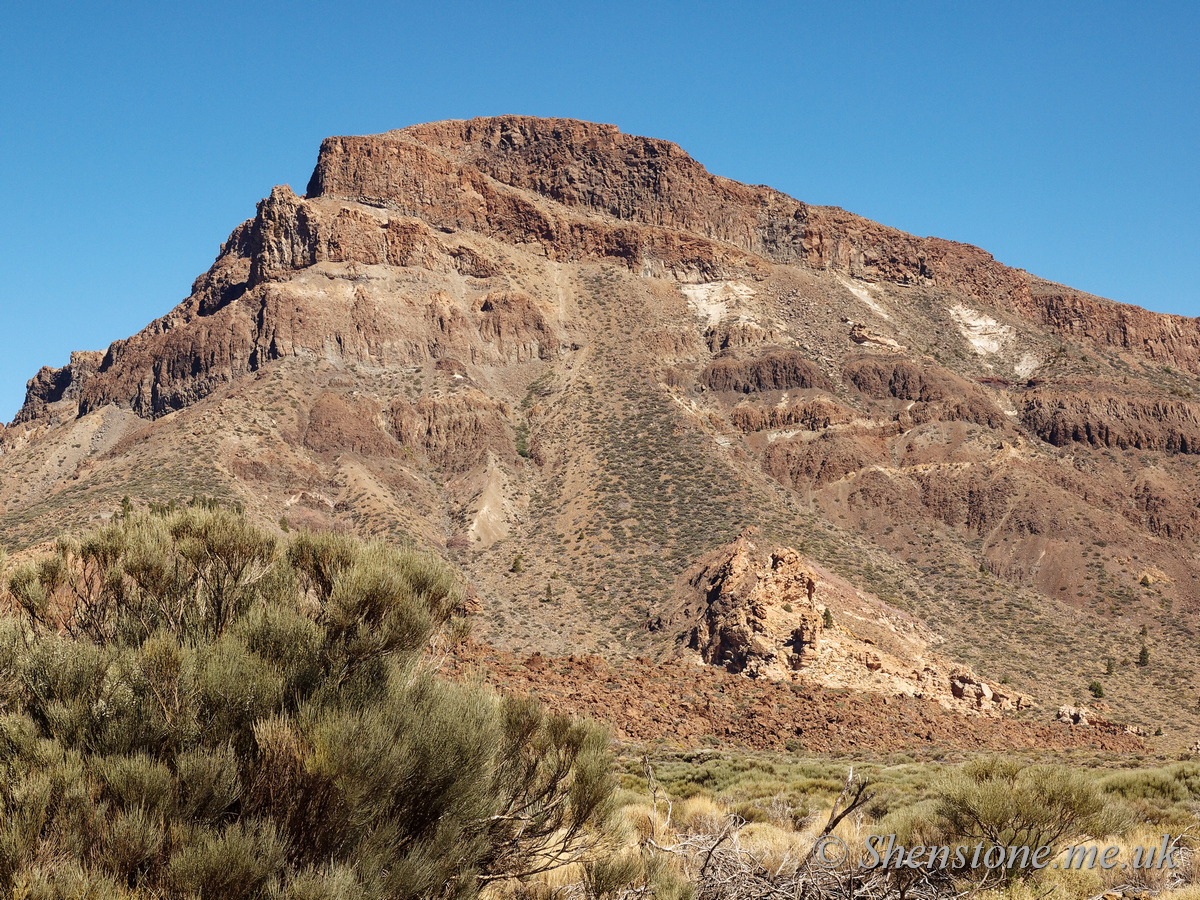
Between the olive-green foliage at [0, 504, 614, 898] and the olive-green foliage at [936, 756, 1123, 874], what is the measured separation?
3.91 metres

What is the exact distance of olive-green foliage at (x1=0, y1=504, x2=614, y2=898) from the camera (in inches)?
229

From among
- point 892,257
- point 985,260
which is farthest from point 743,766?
point 985,260

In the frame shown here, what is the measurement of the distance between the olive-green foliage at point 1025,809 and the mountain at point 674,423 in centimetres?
2466

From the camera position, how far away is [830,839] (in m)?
8.95

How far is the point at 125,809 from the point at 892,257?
347ft

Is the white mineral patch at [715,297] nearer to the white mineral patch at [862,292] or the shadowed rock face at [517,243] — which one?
the shadowed rock face at [517,243]

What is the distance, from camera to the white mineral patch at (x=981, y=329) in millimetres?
91062

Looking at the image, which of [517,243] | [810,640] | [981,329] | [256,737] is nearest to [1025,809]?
[256,737]

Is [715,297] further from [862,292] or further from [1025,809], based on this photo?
[1025,809]

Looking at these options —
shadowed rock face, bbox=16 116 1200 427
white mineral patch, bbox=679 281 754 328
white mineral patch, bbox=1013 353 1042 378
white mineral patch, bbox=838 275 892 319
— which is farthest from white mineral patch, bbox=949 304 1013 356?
white mineral patch, bbox=679 281 754 328

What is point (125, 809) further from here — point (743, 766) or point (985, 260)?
point (985, 260)

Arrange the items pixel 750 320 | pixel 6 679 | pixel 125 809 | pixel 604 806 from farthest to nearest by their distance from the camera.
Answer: pixel 750 320 < pixel 604 806 < pixel 6 679 < pixel 125 809

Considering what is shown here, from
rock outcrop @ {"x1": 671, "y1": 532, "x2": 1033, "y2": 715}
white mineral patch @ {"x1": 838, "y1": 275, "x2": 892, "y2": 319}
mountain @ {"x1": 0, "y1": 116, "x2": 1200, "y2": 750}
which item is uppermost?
white mineral patch @ {"x1": 838, "y1": 275, "x2": 892, "y2": 319}

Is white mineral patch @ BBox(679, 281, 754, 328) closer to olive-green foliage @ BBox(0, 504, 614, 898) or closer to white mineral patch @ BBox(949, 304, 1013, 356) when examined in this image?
white mineral patch @ BBox(949, 304, 1013, 356)
